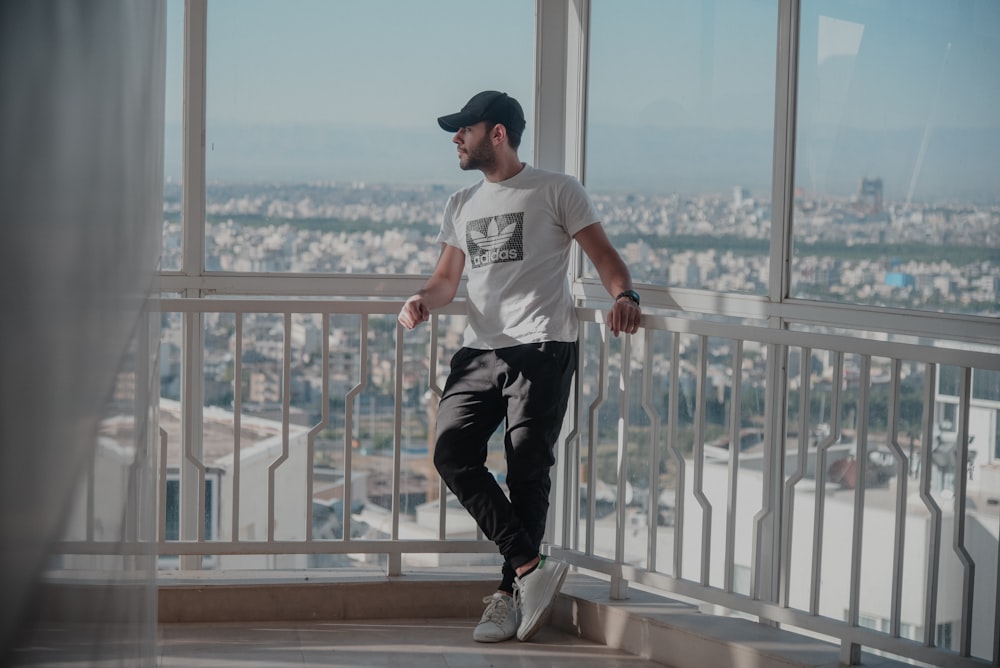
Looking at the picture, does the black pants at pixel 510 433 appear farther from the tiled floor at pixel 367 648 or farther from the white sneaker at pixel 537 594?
the tiled floor at pixel 367 648

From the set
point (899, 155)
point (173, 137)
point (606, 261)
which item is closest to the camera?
point (899, 155)

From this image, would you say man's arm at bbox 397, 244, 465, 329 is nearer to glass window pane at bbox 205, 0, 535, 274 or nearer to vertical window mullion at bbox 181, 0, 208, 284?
glass window pane at bbox 205, 0, 535, 274

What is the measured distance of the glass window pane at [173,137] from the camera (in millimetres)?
3543

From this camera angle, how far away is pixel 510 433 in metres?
3.08

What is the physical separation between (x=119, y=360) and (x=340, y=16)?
330 cm

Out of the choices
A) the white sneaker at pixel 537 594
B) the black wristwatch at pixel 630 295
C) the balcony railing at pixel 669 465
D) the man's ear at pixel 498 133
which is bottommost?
the white sneaker at pixel 537 594

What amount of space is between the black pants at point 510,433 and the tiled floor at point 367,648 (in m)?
0.23

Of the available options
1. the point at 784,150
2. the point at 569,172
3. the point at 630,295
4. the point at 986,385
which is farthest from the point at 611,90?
the point at 986,385

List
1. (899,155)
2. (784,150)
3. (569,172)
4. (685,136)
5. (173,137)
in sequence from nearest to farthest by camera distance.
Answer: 1. (899,155)
2. (784,150)
3. (685,136)
4. (173,137)
5. (569,172)

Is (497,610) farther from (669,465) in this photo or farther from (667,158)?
(667,158)

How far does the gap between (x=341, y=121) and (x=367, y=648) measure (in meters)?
1.74

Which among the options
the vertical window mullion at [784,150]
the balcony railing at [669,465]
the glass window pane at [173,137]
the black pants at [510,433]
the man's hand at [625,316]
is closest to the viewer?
the balcony railing at [669,465]

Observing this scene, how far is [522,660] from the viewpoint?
2.97m

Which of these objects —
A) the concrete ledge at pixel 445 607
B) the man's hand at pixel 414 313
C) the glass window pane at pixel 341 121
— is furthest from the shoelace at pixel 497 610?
the glass window pane at pixel 341 121
